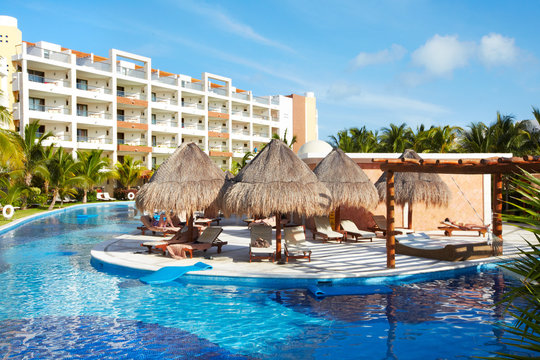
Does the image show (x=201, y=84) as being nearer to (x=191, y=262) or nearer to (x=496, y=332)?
(x=191, y=262)

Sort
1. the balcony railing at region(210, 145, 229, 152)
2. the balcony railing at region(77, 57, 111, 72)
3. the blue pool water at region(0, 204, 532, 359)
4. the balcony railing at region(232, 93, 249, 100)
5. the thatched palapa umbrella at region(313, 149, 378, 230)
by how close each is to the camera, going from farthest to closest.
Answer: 1. the balcony railing at region(232, 93, 249, 100)
2. the balcony railing at region(210, 145, 229, 152)
3. the balcony railing at region(77, 57, 111, 72)
4. the thatched palapa umbrella at region(313, 149, 378, 230)
5. the blue pool water at region(0, 204, 532, 359)

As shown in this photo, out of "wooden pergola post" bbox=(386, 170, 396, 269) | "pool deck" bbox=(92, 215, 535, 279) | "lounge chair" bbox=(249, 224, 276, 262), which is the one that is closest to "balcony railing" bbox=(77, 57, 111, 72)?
"pool deck" bbox=(92, 215, 535, 279)

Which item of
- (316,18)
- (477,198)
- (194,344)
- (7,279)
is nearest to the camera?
(194,344)

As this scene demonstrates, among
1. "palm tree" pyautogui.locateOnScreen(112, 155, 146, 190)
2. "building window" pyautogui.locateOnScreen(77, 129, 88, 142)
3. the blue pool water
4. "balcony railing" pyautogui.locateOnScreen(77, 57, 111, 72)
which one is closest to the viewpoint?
the blue pool water

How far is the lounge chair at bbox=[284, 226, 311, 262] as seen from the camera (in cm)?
1098

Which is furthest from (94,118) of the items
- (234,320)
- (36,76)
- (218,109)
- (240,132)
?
(234,320)

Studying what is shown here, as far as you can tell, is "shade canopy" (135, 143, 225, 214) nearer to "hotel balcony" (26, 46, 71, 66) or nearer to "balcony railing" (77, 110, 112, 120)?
"hotel balcony" (26, 46, 71, 66)

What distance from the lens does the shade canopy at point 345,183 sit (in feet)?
46.2

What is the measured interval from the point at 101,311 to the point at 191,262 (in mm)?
3345

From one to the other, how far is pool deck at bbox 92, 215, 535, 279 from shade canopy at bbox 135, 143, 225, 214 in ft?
4.84

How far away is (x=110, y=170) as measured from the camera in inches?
1503

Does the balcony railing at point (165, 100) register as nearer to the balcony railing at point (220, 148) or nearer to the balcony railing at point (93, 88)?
the balcony railing at point (93, 88)

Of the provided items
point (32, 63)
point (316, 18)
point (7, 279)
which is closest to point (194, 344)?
point (7, 279)

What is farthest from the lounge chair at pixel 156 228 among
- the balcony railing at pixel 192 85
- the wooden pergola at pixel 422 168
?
the balcony railing at pixel 192 85
